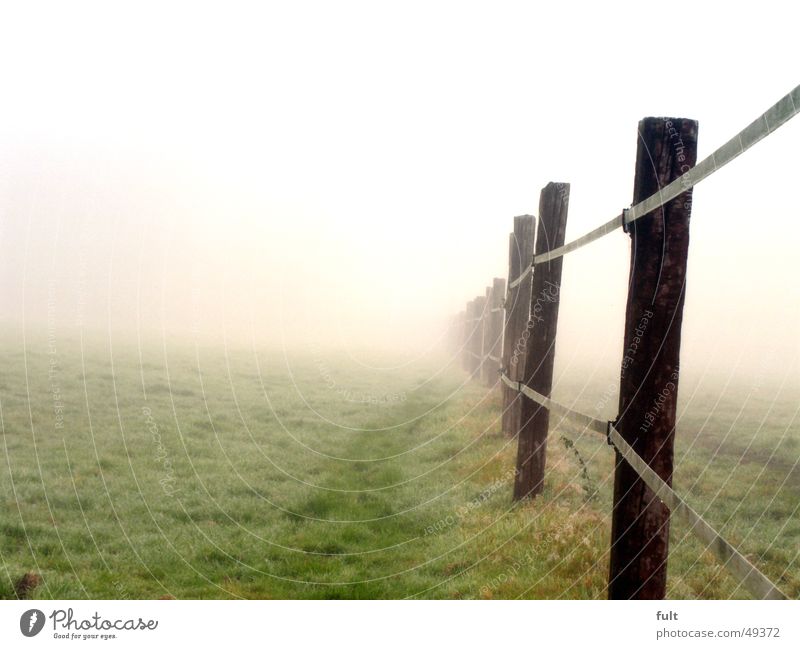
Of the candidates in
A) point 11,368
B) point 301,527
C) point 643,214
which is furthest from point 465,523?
point 11,368

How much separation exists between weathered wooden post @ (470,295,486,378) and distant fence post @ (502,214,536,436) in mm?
6289

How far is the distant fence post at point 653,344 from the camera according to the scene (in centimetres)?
316

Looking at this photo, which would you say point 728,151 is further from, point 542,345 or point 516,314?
point 516,314

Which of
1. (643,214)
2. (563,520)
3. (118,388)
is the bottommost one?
(118,388)

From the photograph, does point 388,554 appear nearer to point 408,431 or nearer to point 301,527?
point 301,527

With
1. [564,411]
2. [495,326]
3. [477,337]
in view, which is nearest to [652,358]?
[564,411]

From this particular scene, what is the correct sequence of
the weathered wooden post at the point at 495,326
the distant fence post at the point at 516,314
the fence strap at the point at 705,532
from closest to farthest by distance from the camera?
the fence strap at the point at 705,532, the distant fence post at the point at 516,314, the weathered wooden post at the point at 495,326

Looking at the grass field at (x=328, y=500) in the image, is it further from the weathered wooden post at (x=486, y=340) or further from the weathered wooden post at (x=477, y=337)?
the weathered wooden post at (x=477, y=337)

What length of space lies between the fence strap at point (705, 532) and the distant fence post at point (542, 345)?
222cm

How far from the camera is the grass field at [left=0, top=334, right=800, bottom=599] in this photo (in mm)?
4395

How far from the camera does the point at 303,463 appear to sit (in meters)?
7.84

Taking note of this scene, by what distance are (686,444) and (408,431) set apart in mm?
3450
